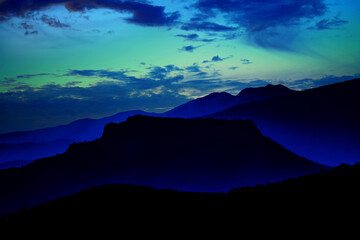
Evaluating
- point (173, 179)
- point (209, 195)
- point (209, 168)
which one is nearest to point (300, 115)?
point (209, 168)

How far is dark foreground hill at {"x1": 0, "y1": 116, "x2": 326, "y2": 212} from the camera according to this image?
60938mm

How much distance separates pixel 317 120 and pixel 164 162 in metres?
68.9

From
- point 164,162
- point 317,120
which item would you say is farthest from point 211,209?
point 317,120

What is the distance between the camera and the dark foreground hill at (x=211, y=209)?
1778 cm

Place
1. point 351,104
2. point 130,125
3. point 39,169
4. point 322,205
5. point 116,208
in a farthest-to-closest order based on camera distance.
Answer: point 351,104 → point 130,125 → point 39,169 → point 116,208 → point 322,205

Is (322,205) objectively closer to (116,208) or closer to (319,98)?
(116,208)

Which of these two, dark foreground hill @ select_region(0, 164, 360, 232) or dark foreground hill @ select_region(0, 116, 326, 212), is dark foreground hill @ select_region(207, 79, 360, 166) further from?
dark foreground hill @ select_region(0, 164, 360, 232)

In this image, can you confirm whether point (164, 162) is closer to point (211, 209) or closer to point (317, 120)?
point (211, 209)

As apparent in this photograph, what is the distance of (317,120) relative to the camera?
111625mm

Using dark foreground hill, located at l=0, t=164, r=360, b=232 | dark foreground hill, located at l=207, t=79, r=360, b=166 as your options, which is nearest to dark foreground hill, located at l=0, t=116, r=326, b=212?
dark foreground hill, located at l=0, t=164, r=360, b=232

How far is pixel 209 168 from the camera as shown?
2517 inches

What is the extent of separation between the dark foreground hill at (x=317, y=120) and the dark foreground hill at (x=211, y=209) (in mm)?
77127

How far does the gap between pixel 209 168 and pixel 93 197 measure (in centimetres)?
4137

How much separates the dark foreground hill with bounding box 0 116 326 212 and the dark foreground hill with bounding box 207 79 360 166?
3361 centimetres
